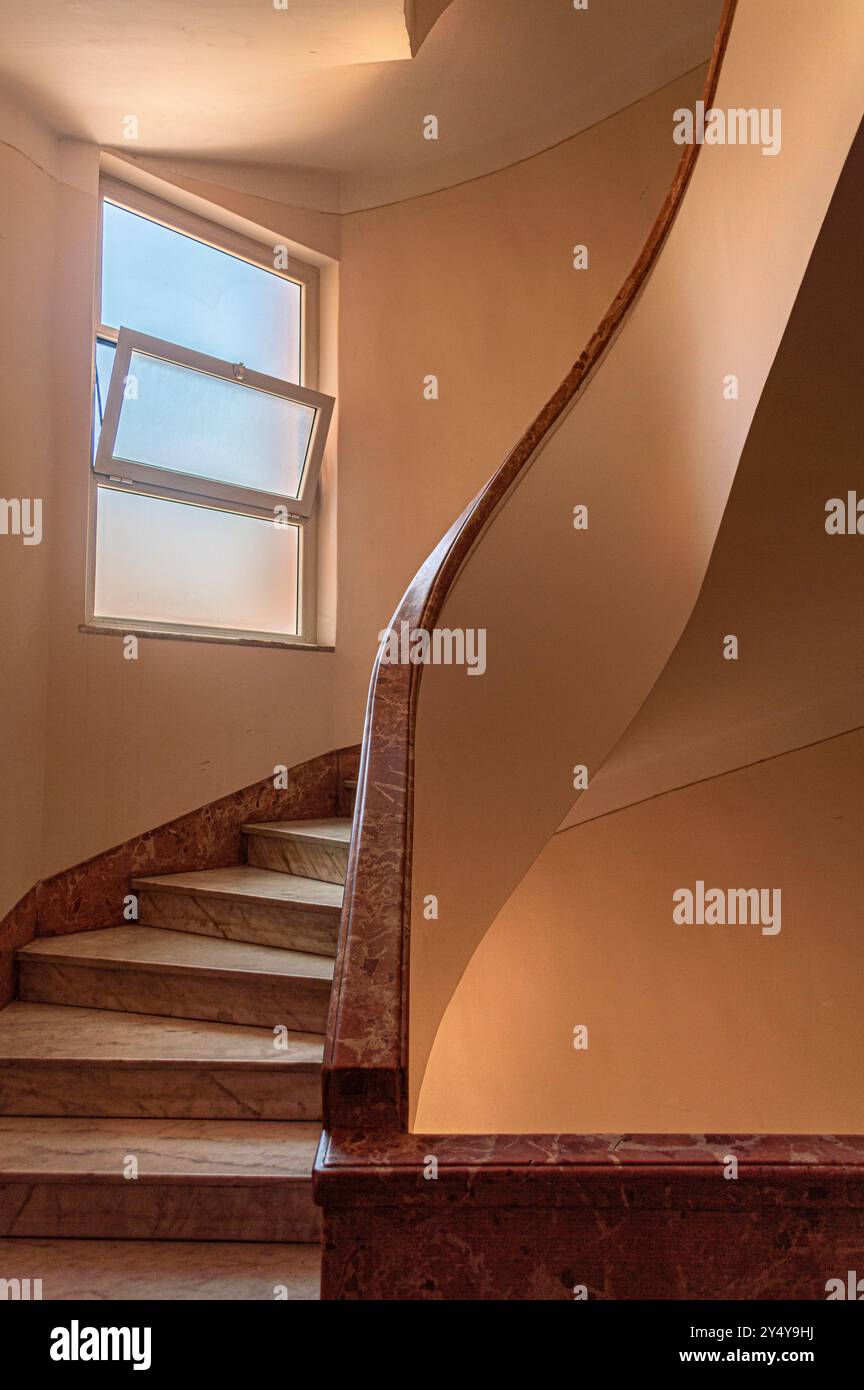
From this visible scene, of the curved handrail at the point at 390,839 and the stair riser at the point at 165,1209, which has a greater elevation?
the curved handrail at the point at 390,839

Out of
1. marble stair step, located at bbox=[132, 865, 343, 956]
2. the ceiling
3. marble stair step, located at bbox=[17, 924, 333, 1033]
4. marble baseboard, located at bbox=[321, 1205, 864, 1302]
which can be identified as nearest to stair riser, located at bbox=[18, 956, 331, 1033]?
marble stair step, located at bbox=[17, 924, 333, 1033]

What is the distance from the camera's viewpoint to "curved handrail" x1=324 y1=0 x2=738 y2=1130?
4.59 feet

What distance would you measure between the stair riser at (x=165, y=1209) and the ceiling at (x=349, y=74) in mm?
3312

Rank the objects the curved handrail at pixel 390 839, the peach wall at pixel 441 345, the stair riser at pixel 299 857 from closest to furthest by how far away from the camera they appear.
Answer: the curved handrail at pixel 390 839 < the stair riser at pixel 299 857 < the peach wall at pixel 441 345

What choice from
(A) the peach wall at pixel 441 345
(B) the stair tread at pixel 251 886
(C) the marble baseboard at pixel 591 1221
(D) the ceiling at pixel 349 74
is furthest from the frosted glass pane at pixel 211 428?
(C) the marble baseboard at pixel 591 1221

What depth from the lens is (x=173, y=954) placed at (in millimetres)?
3100

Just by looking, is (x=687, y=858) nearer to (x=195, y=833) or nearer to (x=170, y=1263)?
(x=195, y=833)

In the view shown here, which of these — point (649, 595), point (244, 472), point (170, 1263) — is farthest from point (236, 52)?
point (170, 1263)

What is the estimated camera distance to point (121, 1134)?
2533mm

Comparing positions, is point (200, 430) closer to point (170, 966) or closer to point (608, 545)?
point (608, 545)

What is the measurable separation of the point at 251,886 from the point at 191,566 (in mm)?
1381

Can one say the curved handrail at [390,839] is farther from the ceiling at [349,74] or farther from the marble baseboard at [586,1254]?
the ceiling at [349,74]

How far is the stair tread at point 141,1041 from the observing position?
2.62 meters
